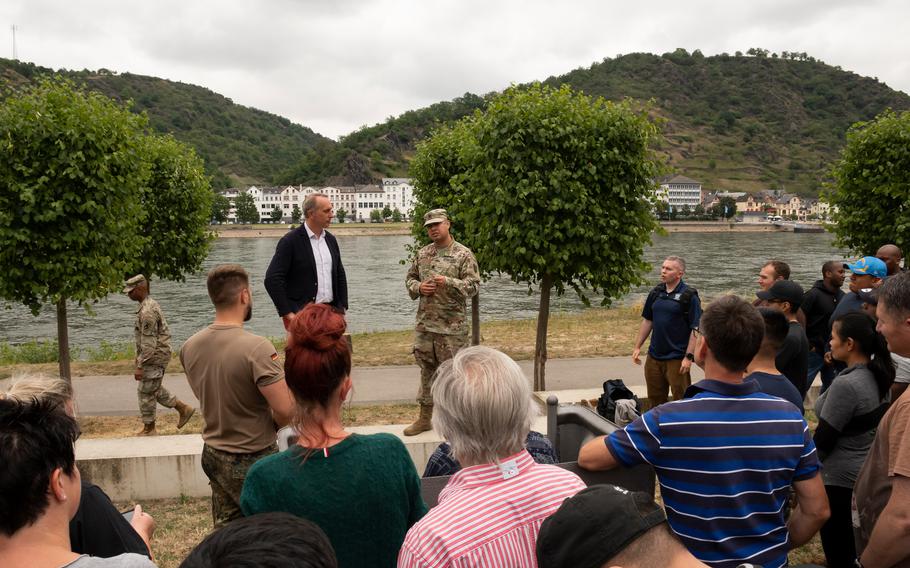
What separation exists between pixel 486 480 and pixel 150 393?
20.8 ft

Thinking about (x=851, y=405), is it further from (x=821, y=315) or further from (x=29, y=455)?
(x=821, y=315)

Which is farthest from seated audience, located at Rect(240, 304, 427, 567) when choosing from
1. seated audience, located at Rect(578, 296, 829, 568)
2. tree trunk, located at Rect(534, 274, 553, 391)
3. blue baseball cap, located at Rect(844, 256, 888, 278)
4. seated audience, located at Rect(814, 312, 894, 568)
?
tree trunk, located at Rect(534, 274, 553, 391)

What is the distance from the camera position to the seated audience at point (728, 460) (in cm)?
232

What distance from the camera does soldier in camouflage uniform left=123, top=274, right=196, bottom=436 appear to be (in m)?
7.33

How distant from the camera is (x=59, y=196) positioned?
790cm

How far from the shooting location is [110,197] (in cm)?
810

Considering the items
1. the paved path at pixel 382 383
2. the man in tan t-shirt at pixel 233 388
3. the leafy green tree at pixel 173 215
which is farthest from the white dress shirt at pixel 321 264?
the leafy green tree at pixel 173 215

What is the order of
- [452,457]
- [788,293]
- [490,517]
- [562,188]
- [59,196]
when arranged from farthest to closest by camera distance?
[562,188] < [59,196] < [788,293] < [452,457] < [490,517]

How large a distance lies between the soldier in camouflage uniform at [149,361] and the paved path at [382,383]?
1213 millimetres

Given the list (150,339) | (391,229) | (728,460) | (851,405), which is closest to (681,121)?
(391,229)

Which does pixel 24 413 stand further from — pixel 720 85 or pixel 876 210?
pixel 720 85

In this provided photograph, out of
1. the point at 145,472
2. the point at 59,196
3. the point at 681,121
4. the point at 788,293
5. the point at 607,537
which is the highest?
the point at 681,121

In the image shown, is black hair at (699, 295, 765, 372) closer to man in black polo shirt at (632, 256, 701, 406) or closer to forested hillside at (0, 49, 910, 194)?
man in black polo shirt at (632, 256, 701, 406)

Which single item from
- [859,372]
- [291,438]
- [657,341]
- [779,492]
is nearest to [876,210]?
[657,341]
